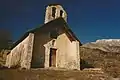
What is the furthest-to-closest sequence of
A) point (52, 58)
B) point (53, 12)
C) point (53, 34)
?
1. point (53, 12)
2. point (53, 34)
3. point (52, 58)

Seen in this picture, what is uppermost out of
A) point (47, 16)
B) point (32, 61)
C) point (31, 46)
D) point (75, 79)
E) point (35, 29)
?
point (47, 16)

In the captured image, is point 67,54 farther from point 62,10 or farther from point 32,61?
point 62,10

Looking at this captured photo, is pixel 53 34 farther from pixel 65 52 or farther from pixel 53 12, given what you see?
pixel 53 12

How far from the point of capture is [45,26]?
1515 centimetres

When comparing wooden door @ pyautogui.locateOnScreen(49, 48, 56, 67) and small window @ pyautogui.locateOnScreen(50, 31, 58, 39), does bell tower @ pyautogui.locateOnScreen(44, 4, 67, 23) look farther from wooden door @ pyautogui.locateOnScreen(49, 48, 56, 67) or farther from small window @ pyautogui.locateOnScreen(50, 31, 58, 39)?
wooden door @ pyautogui.locateOnScreen(49, 48, 56, 67)

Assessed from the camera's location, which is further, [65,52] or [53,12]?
[53,12]

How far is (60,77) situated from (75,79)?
73 cm

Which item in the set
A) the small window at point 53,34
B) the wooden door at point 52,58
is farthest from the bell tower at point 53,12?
the wooden door at point 52,58

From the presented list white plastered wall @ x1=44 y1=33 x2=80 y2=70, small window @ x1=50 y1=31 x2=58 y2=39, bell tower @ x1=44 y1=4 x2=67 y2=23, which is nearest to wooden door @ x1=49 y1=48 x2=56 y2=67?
white plastered wall @ x1=44 y1=33 x2=80 y2=70

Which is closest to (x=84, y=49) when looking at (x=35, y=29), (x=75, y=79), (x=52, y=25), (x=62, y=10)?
(x=62, y=10)

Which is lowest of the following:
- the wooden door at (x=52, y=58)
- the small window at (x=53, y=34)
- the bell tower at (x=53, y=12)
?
the wooden door at (x=52, y=58)

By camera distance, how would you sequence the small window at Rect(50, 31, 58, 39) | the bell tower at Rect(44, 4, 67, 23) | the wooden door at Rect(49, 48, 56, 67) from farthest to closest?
the bell tower at Rect(44, 4, 67, 23), the small window at Rect(50, 31, 58, 39), the wooden door at Rect(49, 48, 56, 67)

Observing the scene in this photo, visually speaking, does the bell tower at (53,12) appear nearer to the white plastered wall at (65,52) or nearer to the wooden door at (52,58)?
the white plastered wall at (65,52)

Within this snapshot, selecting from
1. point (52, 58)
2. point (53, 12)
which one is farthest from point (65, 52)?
point (53, 12)
